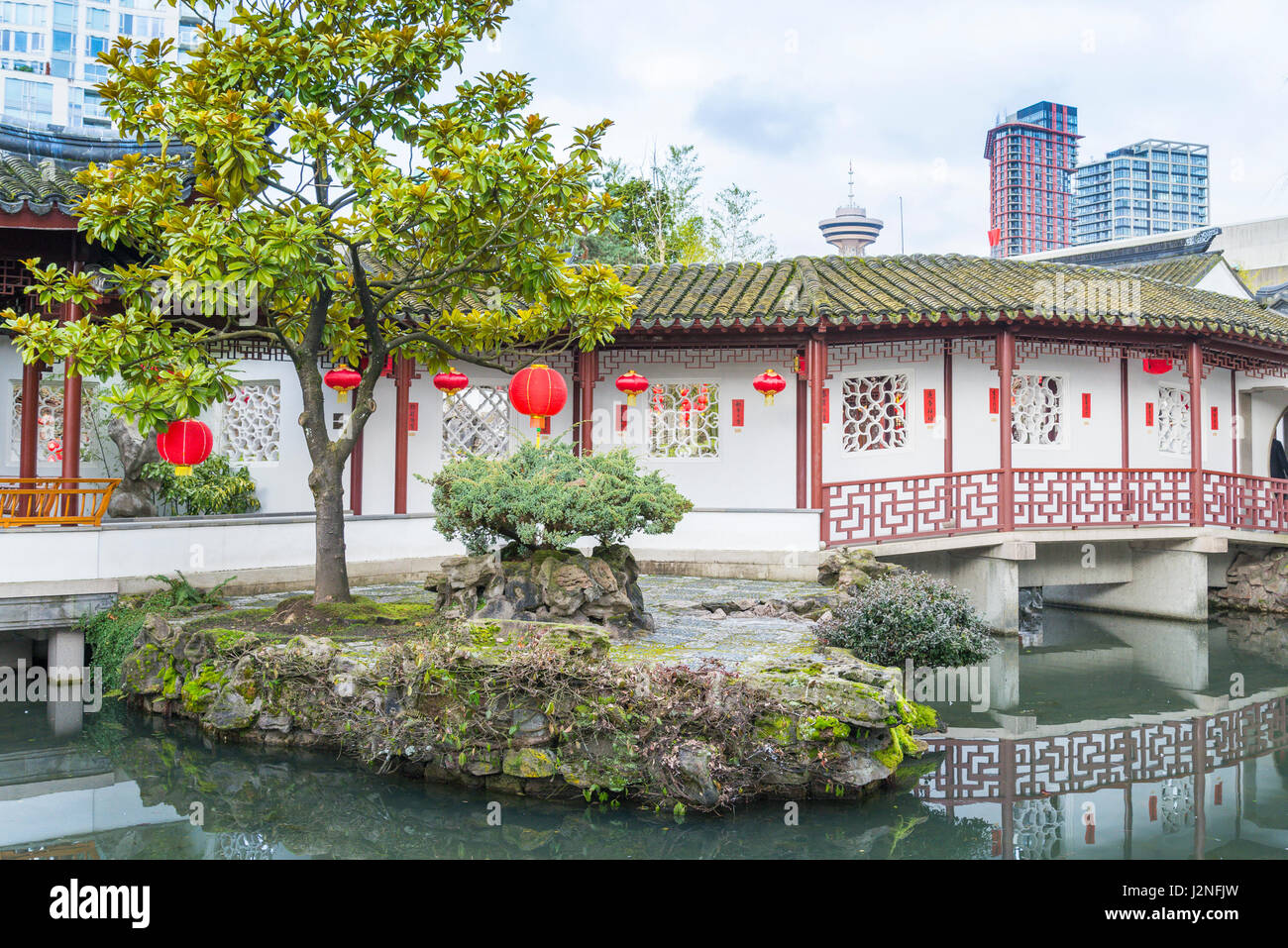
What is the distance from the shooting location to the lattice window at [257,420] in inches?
448

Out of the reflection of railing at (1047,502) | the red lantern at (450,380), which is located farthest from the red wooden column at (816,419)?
the red lantern at (450,380)

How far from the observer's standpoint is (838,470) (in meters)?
11.8

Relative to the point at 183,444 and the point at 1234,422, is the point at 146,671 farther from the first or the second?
the point at 1234,422

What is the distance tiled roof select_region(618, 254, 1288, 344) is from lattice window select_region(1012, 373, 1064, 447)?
1.12 m

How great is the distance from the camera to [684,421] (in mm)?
12047

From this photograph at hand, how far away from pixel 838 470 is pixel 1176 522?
3878 millimetres

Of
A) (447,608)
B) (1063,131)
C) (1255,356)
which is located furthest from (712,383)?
(1063,131)

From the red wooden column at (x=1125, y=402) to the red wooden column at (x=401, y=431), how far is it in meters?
8.67

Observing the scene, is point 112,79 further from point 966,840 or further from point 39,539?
point 966,840

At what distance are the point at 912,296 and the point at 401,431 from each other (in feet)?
18.8

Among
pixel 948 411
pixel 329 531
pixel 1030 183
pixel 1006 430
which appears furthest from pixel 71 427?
pixel 1030 183

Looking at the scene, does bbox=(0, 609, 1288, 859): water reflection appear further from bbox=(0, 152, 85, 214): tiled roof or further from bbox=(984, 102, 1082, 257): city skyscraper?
bbox=(984, 102, 1082, 257): city skyscraper

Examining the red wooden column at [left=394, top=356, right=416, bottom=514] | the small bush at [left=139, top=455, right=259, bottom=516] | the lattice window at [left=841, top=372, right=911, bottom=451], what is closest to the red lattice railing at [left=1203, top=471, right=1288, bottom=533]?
the lattice window at [left=841, top=372, right=911, bottom=451]

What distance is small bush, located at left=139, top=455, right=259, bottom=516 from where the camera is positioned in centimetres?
1041
